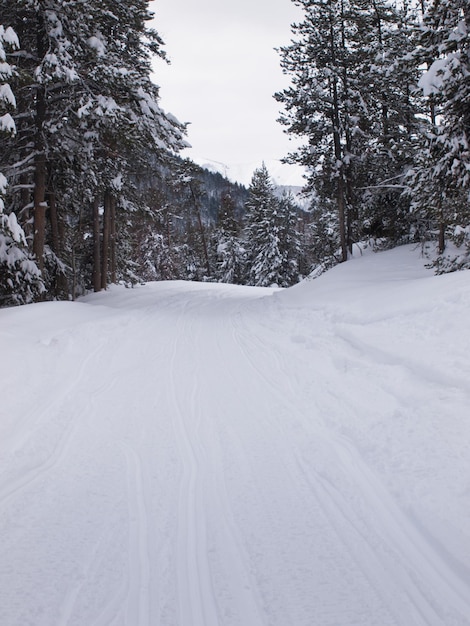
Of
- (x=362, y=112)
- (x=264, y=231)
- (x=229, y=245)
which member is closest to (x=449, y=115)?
(x=362, y=112)

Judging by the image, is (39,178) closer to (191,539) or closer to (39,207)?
(39,207)

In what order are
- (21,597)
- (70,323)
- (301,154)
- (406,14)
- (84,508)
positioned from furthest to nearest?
1. (301,154)
2. (406,14)
3. (70,323)
4. (84,508)
5. (21,597)

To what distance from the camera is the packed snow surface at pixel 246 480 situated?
241cm

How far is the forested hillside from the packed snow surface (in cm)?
453

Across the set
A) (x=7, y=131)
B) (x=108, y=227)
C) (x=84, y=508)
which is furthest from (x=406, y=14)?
(x=84, y=508)

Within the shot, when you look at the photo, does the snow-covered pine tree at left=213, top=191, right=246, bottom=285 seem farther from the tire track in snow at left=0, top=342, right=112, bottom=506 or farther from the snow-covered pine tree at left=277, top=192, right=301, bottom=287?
the tire track in snow at left=0, top=342, right=112, bottom=506

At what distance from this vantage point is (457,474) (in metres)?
3.38

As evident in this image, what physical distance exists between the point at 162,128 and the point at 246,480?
1116 cm

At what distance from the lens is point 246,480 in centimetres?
362

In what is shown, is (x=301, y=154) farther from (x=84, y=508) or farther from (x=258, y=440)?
(x=84, y=508)

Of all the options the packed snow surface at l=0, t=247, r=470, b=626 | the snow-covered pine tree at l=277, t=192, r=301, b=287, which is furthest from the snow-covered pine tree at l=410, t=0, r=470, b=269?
the snow-covered pine tree at l=277, t=192, r=301, b=287

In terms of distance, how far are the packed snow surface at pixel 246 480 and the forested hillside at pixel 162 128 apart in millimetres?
4527

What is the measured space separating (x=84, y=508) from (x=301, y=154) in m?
17.9

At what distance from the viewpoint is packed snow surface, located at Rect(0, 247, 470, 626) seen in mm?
2408
